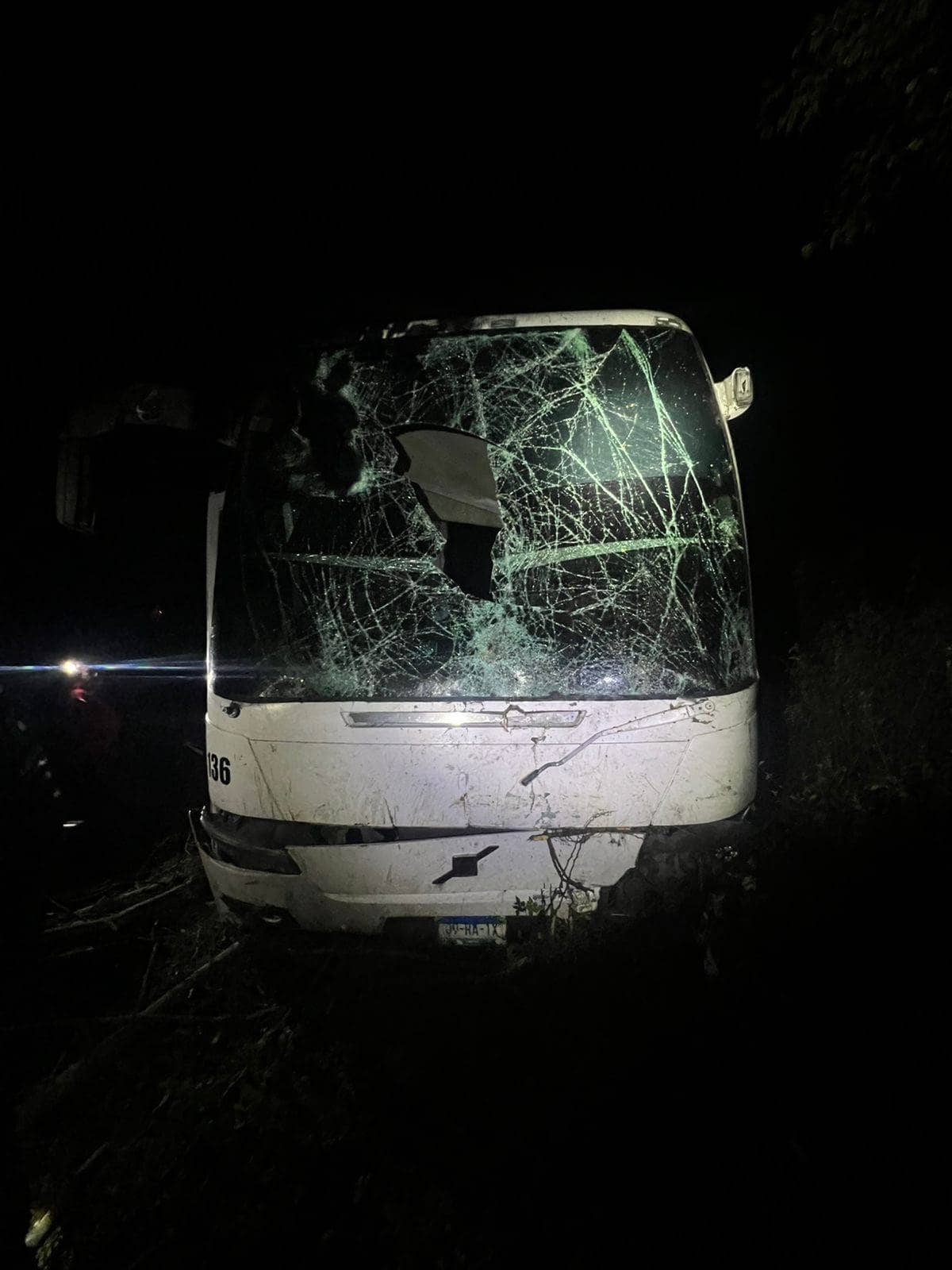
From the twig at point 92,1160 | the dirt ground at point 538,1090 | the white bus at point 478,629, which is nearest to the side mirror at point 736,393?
the white bus at point 478,629

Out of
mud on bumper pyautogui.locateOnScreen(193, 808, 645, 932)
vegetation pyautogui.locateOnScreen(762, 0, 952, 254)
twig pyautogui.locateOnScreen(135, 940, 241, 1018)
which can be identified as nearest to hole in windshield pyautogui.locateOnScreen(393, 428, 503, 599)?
mud on bumper pyautogui.locateOnScreen(193, 808, 645, 932)

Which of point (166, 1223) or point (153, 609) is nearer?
point (166, 1223)

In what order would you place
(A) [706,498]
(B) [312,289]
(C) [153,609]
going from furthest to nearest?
(B) [312,289] < (C) [153,609] < (A) [706,498]

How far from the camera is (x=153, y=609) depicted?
25.6 ft

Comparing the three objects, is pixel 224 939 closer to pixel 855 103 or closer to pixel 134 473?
pixel 134 473

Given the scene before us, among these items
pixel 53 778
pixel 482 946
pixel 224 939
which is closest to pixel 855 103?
pixel 482 946

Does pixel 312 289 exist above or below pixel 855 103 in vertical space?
above

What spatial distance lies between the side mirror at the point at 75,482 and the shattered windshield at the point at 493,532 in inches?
25.9

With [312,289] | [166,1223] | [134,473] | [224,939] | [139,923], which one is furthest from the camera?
Answer: [312,289]

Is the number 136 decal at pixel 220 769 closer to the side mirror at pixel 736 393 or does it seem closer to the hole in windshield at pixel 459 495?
the hole in windshield at pixel 459 495

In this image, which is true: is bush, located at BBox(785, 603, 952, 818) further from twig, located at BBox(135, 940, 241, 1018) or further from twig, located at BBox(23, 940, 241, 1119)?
twig, located at BBox(23, 940, 241, 1119)

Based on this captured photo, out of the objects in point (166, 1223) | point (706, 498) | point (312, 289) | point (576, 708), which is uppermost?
point (312, 289)

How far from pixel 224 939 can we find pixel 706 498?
296 centimetres

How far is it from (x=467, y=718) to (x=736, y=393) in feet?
5.81
